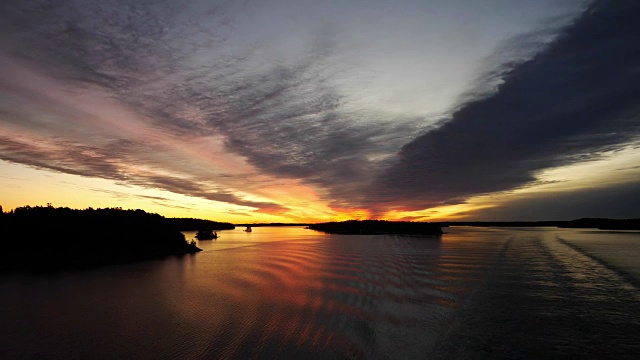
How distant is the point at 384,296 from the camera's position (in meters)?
23.8

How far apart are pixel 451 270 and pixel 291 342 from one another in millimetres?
26343

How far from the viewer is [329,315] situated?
18781 millimetres

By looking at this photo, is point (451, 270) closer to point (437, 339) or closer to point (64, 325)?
point (437, 339)

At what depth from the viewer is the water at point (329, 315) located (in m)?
13.8

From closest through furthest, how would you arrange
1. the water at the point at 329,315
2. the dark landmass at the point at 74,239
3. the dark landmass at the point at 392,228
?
the water at the point at 329,315
the dark landmass at the point at 74,239
the dark landmass at the point at 392,228

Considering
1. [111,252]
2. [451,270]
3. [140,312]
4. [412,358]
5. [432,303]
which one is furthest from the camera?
[111,252]

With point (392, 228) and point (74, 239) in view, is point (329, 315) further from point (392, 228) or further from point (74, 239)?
point (392, 228)

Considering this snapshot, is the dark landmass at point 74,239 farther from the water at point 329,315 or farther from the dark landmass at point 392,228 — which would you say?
the dark landmass at point 392,228

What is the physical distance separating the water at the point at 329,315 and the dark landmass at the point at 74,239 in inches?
404

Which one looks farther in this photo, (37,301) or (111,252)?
(111,252)

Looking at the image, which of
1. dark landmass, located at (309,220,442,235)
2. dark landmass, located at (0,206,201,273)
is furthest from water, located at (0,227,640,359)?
dark landmass, located at (309,220,442,235)

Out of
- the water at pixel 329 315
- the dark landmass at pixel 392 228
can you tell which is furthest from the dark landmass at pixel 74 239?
the dark landmass at pixel 392 228

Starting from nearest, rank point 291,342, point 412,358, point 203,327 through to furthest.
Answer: point 412,358
point 291,342
point 203,327

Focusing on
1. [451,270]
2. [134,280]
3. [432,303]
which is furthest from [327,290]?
[134,280]
